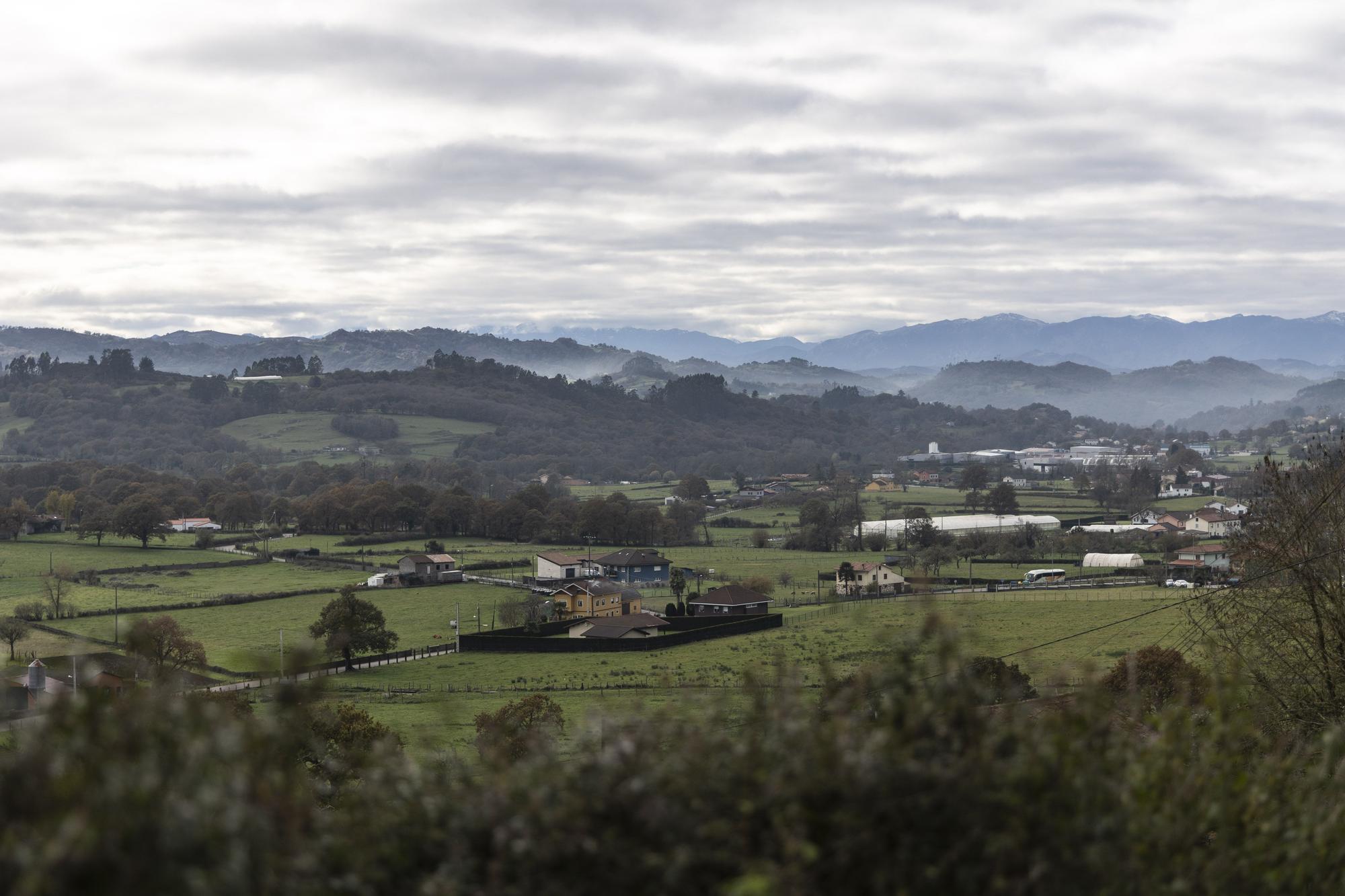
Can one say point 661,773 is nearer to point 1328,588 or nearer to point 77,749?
point 77,749

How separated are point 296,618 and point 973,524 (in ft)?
191

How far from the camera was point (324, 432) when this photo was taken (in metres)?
177

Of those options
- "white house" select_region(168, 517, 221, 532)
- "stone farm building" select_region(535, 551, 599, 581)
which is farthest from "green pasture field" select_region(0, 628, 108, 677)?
"white house" select_region(168, 517, 221, 532)

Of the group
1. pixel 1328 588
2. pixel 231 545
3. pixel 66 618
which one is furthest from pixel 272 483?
pixel 1328 588

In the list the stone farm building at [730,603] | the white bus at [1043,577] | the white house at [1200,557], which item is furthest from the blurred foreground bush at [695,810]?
the white bus at [1043,577]

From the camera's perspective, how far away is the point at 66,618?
49.0 meters

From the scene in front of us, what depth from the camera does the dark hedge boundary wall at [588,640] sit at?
145ft

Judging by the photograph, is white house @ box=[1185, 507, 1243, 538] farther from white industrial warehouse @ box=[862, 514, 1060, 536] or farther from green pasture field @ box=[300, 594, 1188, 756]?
green pasture field @ box=[300, 594, 1188, 756]

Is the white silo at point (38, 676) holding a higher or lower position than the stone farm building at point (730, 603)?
higher

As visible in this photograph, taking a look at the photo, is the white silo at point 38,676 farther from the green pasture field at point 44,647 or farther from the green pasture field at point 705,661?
the green pasture field at point 44,647

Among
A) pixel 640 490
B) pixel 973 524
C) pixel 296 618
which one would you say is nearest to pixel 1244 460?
pixel 640 490

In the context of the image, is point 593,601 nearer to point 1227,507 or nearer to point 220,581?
point 220,581

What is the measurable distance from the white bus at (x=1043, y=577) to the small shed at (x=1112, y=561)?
4877 mm

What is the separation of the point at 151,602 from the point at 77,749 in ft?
177
